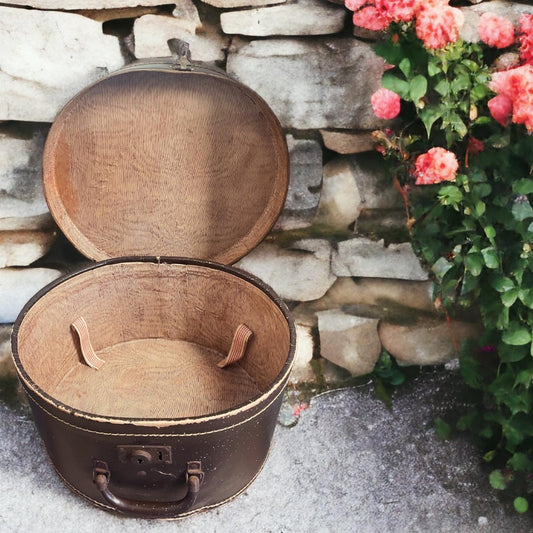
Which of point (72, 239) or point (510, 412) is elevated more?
point (72, 239)

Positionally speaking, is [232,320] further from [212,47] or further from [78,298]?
[212,47]

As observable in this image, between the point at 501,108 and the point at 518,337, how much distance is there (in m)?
0.59

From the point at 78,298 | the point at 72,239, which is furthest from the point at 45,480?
the point at 72,239

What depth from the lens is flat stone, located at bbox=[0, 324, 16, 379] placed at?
2.25 metres

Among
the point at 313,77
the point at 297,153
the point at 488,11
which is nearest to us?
the point at 488,11

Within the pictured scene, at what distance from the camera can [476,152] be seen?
186cm

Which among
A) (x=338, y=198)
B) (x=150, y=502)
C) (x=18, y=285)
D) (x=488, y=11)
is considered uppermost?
(x=488, y=11)

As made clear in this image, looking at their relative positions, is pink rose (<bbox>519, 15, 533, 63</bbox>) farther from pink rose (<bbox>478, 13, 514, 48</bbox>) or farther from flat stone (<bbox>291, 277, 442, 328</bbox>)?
flat stone (<bbox>291, 277, 442, 328</bbox>)

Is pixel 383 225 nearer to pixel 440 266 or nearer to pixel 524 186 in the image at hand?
pixel 440 266

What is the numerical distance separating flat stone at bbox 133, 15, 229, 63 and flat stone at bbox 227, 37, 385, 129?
52 millimetres

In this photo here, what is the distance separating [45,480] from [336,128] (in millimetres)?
1395

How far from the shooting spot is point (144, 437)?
1540 mm

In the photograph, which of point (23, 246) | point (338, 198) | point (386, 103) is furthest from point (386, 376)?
point (23, 246)

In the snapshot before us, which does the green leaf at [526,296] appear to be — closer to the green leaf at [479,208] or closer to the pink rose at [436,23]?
the green leaf at [479,208]
